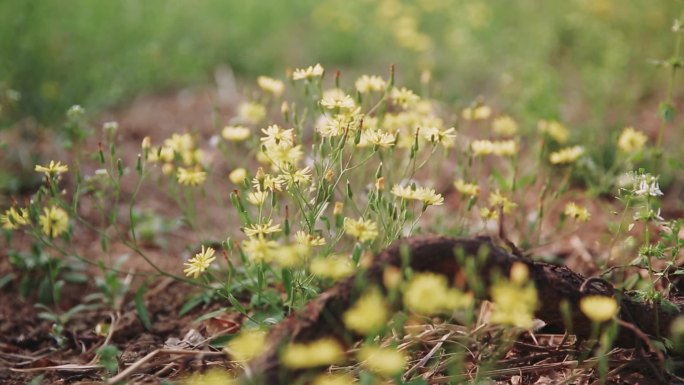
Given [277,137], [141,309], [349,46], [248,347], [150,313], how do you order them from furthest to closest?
[349,46] → [150,313] → [141,309] → [277,137] → [248,347]

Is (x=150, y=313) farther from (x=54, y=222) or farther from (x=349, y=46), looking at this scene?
(x=349, y=46)

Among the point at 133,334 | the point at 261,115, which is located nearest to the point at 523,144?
the point at 261,115

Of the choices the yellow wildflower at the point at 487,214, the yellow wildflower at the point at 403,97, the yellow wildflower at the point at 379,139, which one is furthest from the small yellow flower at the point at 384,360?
the yellow wildflower at the point at 403,97

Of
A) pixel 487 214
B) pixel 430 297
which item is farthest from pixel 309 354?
pixel 487 214

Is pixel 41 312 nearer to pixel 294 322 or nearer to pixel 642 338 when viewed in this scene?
pixel 294 322

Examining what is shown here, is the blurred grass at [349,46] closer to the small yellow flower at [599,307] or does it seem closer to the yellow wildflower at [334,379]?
the small yellow flower at [599,307]

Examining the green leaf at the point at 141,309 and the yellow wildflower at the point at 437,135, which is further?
the green leaf at the point at 141,309
